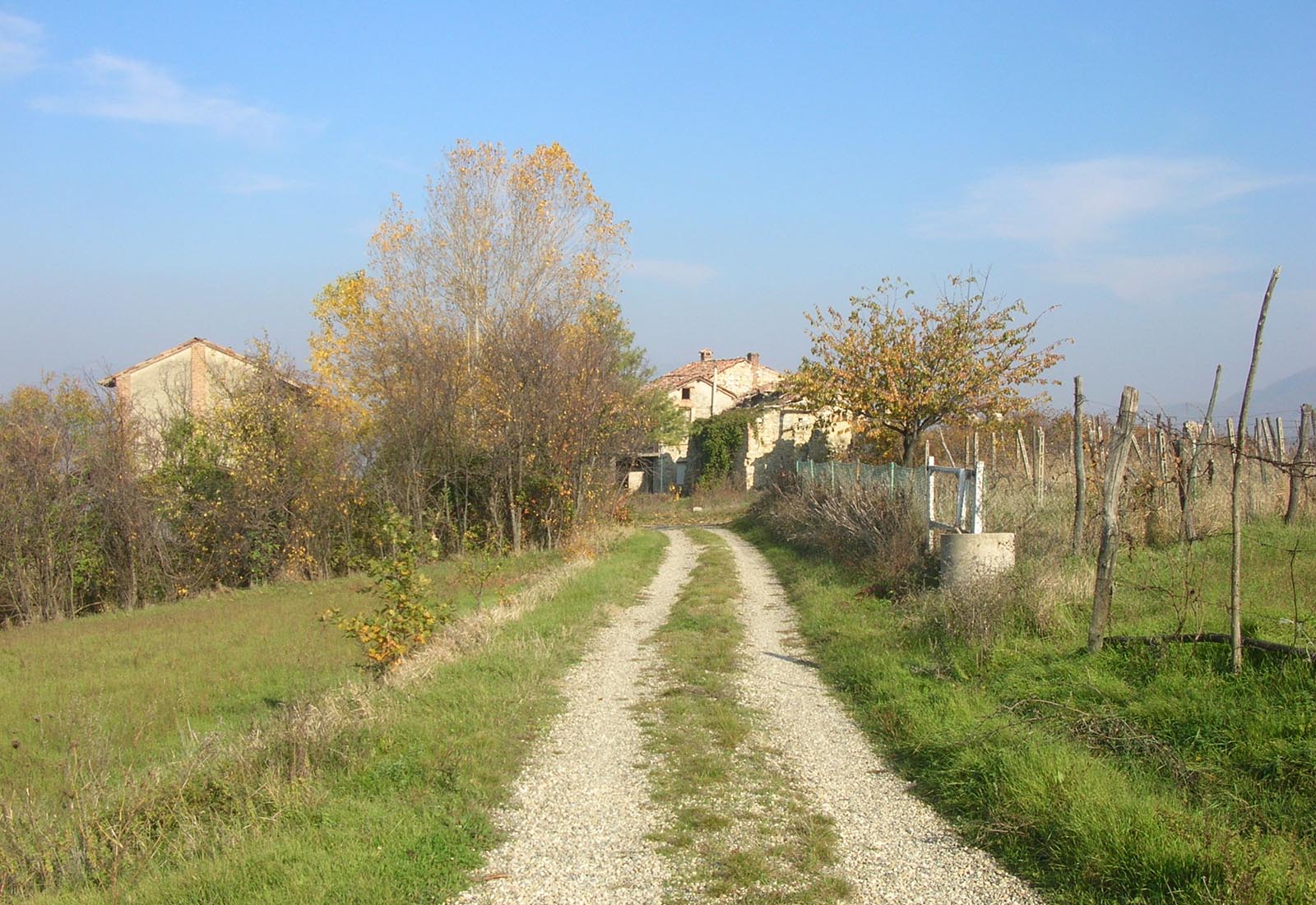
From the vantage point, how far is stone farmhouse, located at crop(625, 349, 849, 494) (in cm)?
4278

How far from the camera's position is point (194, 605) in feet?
66.8

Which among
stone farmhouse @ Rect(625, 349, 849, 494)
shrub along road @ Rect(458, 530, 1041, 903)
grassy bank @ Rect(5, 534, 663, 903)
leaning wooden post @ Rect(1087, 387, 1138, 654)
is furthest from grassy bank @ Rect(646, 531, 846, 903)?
stone farmhouse @ Rect(625, 349, 849, 494)

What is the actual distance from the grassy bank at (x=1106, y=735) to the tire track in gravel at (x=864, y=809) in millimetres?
163

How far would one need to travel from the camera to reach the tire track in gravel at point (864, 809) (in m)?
4.65

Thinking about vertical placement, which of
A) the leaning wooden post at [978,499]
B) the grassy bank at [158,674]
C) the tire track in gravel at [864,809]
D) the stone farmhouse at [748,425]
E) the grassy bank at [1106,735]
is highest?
the stone farmhouse at [748,425]

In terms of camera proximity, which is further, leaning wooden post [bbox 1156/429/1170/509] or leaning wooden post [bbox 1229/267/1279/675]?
leaning wooden post [bbox 1156/429/1170/509]

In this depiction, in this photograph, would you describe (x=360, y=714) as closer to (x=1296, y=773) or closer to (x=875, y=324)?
(x=1296, y=773)

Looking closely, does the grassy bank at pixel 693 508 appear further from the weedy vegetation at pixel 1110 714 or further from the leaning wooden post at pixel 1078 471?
the weedy vegetation at pixel 1110 714

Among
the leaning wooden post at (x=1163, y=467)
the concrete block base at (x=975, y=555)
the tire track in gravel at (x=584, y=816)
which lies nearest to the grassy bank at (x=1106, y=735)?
the concrete block base at (x=975, y=555)

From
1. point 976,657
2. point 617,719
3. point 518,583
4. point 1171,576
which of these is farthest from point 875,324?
point 617,719

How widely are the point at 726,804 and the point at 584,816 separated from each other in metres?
0.89

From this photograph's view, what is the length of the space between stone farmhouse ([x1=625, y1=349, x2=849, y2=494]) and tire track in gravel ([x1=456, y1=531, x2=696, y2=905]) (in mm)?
29356

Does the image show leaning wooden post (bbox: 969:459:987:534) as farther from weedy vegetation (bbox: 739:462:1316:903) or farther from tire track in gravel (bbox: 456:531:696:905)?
tire track in gravel (bbox: 456:531:696:905)

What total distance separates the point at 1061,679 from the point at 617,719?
362cm
